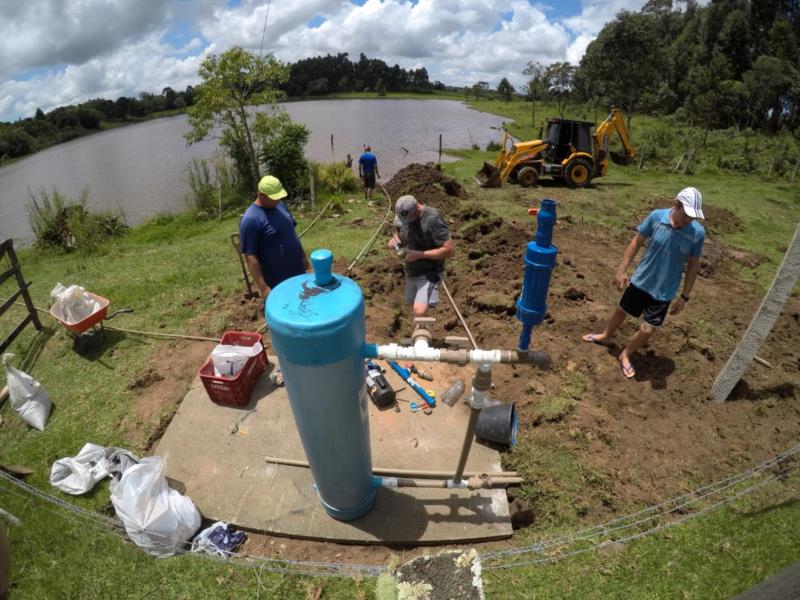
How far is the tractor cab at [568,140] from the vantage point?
512 inches

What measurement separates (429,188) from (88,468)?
10111mm

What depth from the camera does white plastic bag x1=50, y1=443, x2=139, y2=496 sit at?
3318 mm

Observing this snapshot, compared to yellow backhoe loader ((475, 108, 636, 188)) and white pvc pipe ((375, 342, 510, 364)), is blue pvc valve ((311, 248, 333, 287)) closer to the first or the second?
white pvc pipe ((375, 342, 510, 364))

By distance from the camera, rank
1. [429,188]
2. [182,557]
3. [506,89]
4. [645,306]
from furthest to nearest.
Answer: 1. [506,89]
2. [429,188]
3. [645,306]
4. [182,557]

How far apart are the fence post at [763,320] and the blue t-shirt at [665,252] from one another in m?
0.58

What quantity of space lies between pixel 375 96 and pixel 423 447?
91.7 m

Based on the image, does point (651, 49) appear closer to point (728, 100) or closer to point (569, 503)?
point (728, 100)

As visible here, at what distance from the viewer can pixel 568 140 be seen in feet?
42.8

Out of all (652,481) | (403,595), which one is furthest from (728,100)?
(403,595)

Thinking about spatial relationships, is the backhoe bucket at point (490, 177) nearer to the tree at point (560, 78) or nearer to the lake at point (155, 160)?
the lake at point (155, 160)

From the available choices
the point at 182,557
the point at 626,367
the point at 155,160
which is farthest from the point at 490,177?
the point at 155,160

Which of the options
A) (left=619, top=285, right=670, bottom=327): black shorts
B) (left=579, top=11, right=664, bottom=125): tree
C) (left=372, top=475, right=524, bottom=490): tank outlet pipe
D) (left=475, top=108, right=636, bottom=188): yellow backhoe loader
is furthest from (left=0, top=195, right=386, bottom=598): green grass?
(left=579, top=11, right=664, bottom=125): tree

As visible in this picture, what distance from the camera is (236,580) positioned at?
2.67 m

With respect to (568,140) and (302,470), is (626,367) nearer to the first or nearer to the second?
(302,470)
